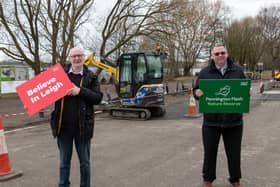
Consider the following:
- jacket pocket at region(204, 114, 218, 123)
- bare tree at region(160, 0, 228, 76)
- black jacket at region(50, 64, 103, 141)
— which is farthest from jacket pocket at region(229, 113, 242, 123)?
bare tree at region(160, 0, 228, 76)

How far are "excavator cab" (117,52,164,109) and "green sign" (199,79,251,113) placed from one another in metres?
7.91

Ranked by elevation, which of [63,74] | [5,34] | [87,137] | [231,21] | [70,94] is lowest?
[87,137]

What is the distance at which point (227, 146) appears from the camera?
168 inches

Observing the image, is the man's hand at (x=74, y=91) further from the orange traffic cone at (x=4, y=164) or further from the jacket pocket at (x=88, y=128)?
the orange traffic cone at (x=4, y=164)

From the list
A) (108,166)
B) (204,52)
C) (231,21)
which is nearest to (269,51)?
(231,21)

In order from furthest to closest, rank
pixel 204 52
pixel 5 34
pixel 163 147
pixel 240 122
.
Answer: pixel 204 52, pixel 5 34, pixel 163 147, pixel 240 122

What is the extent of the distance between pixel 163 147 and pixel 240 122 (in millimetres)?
3151

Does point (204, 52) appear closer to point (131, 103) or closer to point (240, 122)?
point (131, 103)

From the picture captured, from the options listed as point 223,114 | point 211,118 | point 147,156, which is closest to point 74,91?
point 211,118

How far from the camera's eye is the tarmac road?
4875 millimetres

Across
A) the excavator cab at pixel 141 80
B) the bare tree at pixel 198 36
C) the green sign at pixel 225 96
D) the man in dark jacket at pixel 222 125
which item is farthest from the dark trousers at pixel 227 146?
the bare tree at pixel 198 36

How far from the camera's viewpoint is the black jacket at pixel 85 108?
12.2 feet

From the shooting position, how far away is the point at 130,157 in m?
6.29

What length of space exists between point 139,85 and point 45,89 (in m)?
8.41
